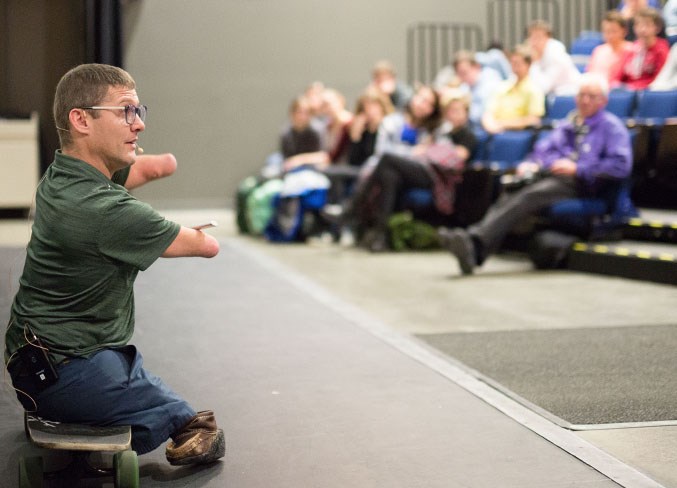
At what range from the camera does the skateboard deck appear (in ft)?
7.29

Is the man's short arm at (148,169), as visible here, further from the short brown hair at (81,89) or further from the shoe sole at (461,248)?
the shoe sole at (461,248)

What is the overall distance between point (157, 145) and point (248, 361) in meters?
7.81

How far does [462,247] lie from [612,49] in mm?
2724

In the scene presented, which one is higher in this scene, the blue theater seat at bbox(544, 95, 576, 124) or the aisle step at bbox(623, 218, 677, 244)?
the blue theater seat at bbox(544, 95, 576, 124)

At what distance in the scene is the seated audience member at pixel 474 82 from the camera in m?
9.30

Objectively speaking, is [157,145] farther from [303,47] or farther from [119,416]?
[119,416]

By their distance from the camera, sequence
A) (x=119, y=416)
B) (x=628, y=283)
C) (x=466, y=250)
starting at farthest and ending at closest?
(x=466, y=250) < (x=628, y=283) < (x=119, y=416)

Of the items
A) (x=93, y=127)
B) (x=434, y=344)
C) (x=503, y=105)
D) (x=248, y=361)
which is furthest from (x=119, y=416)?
(x=503, y=105)

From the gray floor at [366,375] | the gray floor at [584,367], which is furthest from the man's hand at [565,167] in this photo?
the gray floor at [584,367]

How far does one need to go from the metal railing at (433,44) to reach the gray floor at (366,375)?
5762mm

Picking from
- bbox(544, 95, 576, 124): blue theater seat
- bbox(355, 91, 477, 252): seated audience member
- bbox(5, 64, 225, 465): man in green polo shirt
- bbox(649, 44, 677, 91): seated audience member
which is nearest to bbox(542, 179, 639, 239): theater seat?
bbox(649, 44, 677, 91): seated audience member

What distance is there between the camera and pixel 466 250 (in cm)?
629

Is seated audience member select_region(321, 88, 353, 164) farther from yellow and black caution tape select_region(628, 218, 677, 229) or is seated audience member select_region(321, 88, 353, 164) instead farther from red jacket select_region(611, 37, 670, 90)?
yellow and black caution tape select_region(628, 218, 677, 229)

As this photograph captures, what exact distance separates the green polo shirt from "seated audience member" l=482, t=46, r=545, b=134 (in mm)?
5995
